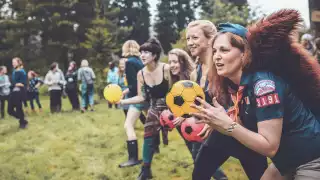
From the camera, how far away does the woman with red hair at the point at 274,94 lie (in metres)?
1.88

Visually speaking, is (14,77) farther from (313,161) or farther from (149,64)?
(313,161)

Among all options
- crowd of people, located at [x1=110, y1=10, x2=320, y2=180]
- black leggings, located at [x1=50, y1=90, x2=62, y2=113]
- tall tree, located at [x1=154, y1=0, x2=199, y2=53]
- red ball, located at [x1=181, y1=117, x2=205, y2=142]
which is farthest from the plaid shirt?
tall tree, located at [x1=154, y1=0, x2=199, y2=53]

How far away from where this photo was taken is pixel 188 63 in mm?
4922

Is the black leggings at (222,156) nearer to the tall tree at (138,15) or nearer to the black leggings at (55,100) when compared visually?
the black leggings at (55,100)

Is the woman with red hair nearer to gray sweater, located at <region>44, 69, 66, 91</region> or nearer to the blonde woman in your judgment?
the blonde woman

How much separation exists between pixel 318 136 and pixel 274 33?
0.62 meters

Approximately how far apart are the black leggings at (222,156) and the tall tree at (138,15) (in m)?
41.9

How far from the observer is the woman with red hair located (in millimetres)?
1882

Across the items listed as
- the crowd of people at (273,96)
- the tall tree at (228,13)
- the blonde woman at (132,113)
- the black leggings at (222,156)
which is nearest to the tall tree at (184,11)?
the tall tree at (228,13)

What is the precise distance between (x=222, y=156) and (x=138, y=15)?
143 feet

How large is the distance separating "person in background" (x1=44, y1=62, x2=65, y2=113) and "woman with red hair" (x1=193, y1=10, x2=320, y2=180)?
38.0 ft

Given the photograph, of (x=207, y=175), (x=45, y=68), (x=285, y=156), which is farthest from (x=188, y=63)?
(x=45, y=68)

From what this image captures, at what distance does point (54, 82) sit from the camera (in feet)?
43.1

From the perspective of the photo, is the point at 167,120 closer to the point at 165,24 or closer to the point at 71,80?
the point at 71,80
